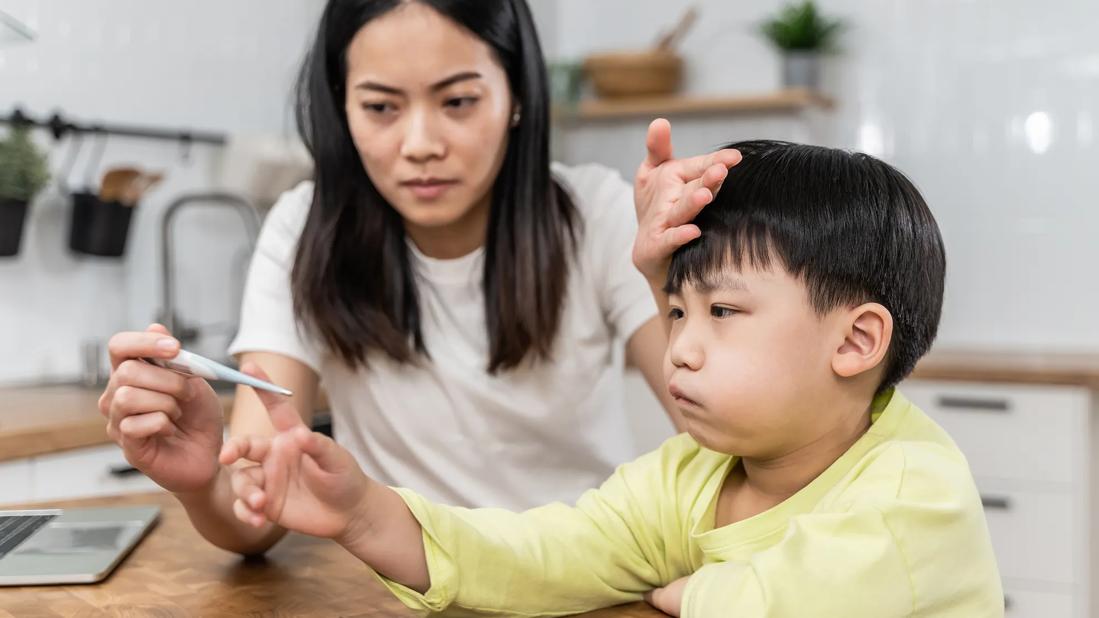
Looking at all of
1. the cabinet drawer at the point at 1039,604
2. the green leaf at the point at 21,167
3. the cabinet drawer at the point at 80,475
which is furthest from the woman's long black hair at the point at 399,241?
the cabinet drawer at the point at 1039,604

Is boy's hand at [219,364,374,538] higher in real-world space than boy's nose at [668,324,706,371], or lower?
lower

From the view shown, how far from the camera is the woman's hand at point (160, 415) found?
0.88 m

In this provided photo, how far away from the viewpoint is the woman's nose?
127 cm

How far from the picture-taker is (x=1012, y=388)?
8.72 ft

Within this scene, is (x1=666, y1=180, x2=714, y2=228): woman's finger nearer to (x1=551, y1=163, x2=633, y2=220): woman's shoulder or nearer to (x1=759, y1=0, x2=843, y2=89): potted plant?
(x1=551, y1=163, x2=633, y2=220): woman's shoulder

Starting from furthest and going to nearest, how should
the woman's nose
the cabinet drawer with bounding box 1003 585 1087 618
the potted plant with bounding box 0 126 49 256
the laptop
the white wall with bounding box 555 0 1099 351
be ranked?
1. the white wall with bounding box 555 0 1099 351
2. the cabinet drawer with bounding box 1003 585 1087 618
3. the potted plant with bounding box 0 126 49 256
4. the woman's nose
5. the laptop

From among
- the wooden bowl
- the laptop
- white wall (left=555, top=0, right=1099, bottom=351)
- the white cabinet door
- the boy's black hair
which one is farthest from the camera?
the wooden bowl

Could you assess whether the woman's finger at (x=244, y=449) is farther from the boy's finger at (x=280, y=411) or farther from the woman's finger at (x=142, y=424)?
the woman's finger at (x=142, y=424)

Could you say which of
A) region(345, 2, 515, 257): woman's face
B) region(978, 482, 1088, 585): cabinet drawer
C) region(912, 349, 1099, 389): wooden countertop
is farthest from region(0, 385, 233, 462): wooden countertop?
region(978, 482, 1088, 585): cabinet drawer

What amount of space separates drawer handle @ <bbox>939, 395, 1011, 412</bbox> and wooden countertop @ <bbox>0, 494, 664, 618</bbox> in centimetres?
198

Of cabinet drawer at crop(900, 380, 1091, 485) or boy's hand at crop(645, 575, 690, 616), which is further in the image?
cabinet drawer at crop(900, 380, 1091, 485)

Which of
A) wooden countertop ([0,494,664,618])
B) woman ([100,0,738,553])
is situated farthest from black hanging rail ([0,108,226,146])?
wooden countertop ([0,494,664,618])

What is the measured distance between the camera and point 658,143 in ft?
3.06

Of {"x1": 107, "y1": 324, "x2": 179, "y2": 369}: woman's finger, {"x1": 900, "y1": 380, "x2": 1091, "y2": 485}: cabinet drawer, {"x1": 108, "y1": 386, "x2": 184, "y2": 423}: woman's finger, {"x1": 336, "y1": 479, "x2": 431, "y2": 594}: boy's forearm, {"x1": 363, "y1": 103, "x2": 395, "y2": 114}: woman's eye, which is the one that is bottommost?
{"x1": 900, "y1": 380, "x2": 1091, "y2": 485}: cabinet drawer
